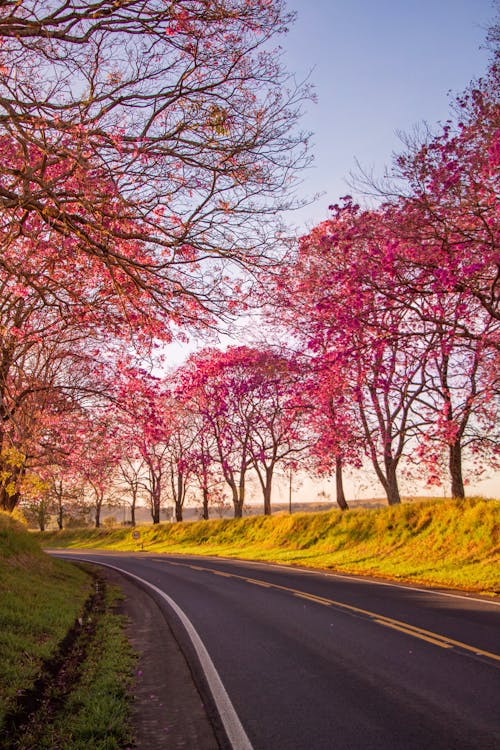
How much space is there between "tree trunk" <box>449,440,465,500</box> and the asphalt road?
8610mm

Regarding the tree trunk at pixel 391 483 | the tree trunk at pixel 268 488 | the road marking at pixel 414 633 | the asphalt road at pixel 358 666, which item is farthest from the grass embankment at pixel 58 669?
the tree trunk at pixel 268 488

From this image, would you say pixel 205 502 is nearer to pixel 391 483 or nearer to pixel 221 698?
pixel 391 483

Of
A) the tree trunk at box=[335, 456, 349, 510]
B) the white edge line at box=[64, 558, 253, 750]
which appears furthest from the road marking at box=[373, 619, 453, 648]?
the tree trunk at box=[335, 456, 349, 510]

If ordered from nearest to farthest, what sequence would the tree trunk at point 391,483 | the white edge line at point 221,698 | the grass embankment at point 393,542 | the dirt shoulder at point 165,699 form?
the white edge line at point 221,698 < the dirt shoulder at point 165,699 < the grass embankment at point 393,542 < the tree trunk at point 391,483

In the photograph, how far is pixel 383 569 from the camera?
18.7 meters

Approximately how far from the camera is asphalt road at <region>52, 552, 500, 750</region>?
497cm

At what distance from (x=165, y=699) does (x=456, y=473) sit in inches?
704

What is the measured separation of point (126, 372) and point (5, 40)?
8152 mm

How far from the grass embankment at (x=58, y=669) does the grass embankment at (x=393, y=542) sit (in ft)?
29.9

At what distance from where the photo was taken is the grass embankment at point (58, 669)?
530 cm

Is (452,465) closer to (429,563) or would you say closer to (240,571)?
(429,563)

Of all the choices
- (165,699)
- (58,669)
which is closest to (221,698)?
(165,699)

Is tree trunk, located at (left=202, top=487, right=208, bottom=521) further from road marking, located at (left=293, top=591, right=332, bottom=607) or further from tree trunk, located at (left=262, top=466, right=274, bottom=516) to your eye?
road marking, located at (left=293, top=591, right=332, bottom=607)

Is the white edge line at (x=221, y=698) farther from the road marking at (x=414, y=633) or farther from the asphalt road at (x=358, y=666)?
the road marking at (x=414, y=633)
